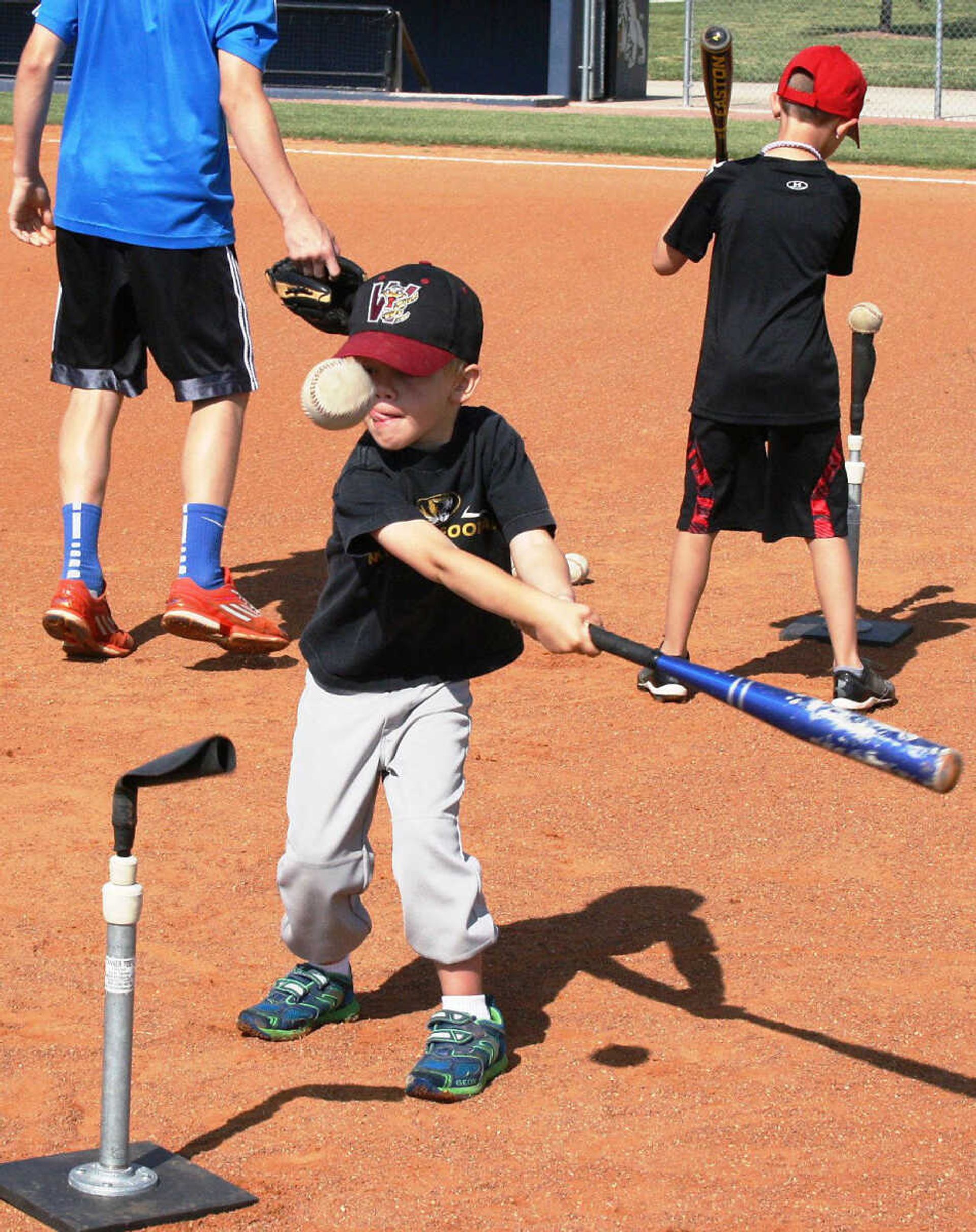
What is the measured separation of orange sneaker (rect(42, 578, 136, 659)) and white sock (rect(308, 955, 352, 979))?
2455mm

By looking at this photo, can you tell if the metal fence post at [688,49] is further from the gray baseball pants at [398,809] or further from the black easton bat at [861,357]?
the gray baseball pants at [398,809]

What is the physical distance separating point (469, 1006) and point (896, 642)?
128 inches

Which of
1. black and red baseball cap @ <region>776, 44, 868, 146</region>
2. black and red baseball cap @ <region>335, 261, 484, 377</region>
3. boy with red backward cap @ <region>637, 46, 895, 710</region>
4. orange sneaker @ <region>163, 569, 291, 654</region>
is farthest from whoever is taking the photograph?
orange sneaker @ <region>163, 569, 291, 654</region>

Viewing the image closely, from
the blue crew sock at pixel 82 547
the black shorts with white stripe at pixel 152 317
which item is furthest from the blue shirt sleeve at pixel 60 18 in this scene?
the blue crew sock at pixel 82 547

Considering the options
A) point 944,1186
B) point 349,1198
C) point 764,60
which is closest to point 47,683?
point 349,1198

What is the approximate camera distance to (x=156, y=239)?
6.18 m

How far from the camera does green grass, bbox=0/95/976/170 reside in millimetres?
16578

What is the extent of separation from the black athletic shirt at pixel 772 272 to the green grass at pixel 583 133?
1026cm

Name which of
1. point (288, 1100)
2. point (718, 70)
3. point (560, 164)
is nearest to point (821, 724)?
point (288, 1100)

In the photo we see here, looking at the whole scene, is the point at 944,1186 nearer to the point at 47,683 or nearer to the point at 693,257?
the point at 693,257

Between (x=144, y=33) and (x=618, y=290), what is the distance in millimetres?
6313

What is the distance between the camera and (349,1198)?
319cm

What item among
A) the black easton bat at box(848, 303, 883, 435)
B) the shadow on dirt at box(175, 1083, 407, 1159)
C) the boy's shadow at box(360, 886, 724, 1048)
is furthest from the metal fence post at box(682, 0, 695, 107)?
the shadow on dirt at box(175, 1083, 407, 1159)

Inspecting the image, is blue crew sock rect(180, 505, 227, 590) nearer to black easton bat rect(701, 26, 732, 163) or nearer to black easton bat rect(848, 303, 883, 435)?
black easton bat rect(701, 26, 732, 163)
